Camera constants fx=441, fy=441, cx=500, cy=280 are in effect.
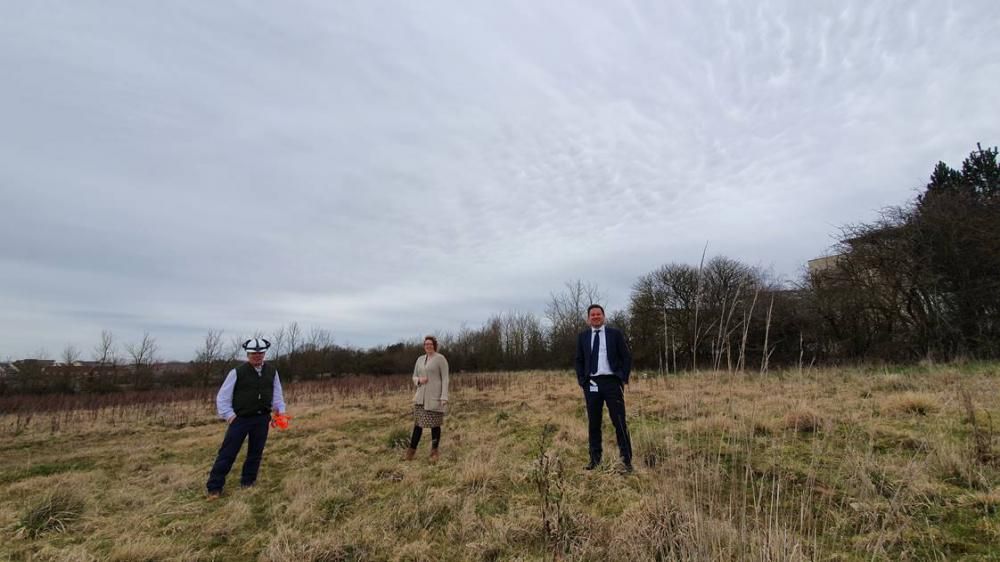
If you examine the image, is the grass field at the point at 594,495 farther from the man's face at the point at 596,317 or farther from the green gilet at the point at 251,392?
the man's face at the point at 596,317

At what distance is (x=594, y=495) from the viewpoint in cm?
368

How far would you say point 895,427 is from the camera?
488 centimetres

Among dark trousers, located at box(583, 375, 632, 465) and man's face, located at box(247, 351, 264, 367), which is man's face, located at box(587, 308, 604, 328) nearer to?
dark trousers, located at box(583, 375, 632, 465)

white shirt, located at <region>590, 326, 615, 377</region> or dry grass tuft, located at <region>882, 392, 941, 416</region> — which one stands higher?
white shirt, located at <region>590, 326, 615, 377</region>

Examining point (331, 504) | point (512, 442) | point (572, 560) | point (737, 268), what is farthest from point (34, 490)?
point (737, 268)

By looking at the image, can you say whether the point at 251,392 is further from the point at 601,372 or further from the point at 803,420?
the point at 803,420

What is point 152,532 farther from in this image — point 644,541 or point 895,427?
point 895,427

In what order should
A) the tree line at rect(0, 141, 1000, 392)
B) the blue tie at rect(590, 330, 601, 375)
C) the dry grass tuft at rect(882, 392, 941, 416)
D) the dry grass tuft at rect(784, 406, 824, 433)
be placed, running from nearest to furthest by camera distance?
the blue tie at rect(590, 330, 601, 375) → the dry grass tuft at rect(784, 406, 824, 433) → the dry grass tuft at rect(882, 392, 941, 416) → the tree line at rect(0, 141, 1000, 392)

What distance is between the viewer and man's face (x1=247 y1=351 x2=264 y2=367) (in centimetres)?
494

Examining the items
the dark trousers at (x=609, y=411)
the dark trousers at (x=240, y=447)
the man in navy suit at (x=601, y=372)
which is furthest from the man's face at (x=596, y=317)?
the dark trousers at (x=240, y=447)

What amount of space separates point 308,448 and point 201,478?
5.55 ft

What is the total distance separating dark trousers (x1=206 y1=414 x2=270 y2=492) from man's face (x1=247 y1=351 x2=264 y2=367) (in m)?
0.59

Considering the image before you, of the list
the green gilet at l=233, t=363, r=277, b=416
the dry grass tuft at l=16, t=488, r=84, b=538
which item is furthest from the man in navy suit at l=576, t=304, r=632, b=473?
the dry grass tuft at l=16, t=488, r=84, b=538

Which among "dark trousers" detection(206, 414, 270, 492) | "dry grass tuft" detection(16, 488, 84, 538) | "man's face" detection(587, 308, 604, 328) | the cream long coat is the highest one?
"man's face" detection(587, 308, 604, 328)
